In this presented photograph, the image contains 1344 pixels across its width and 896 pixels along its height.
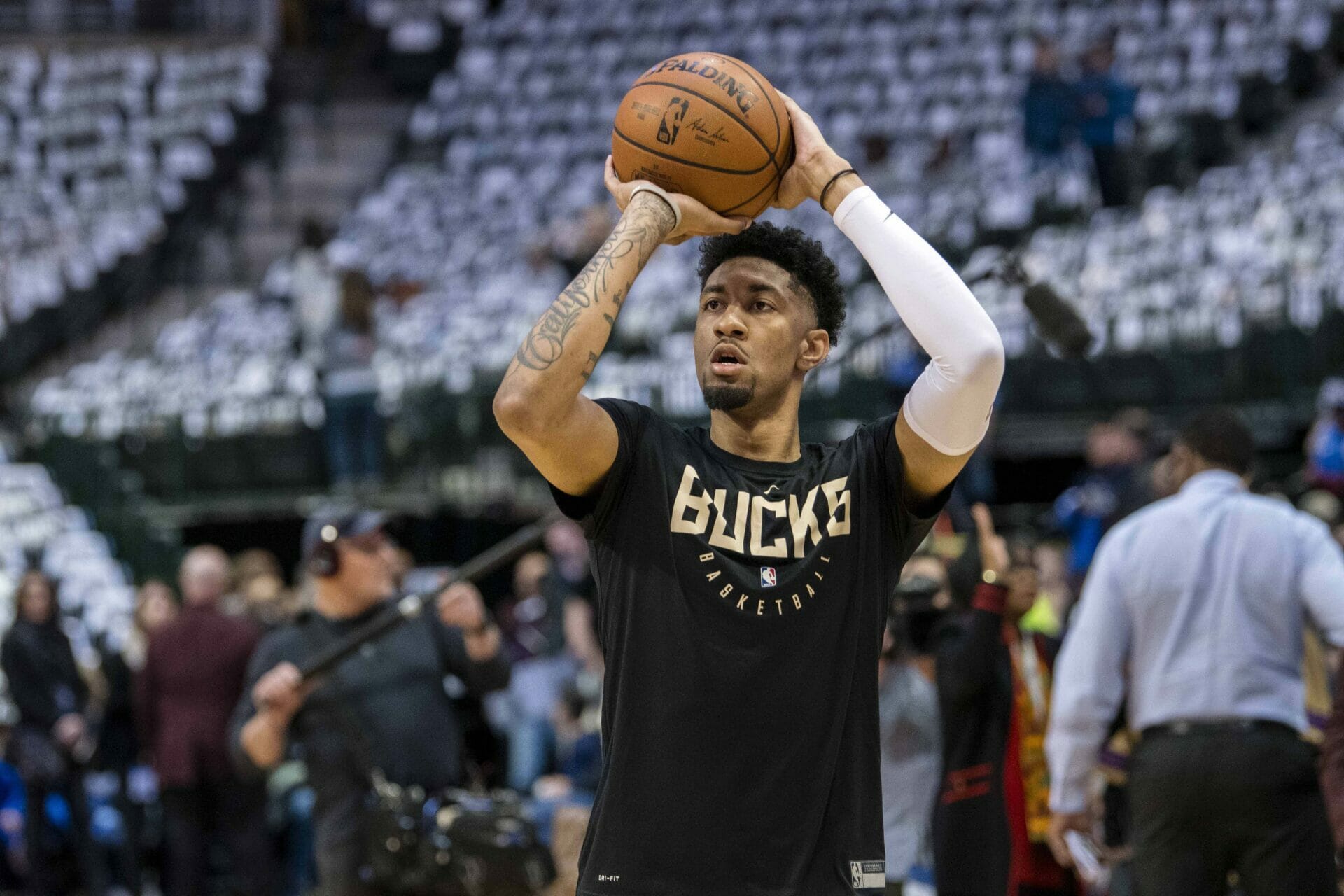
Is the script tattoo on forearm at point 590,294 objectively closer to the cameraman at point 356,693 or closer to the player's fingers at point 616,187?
the player's fingers at point 616,187

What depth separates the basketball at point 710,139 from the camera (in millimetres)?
3242

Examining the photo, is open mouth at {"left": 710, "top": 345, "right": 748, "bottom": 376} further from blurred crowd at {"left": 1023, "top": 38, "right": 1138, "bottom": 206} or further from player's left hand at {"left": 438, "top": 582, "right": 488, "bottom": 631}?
blurred crowd at {"left": 1023, "top": 38, "right": 1138, "bottom": 206}

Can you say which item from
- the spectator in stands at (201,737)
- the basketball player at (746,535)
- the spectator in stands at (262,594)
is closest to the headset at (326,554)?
the basketball player at (746,535)

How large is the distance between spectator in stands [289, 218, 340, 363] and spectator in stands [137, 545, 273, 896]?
4546mm

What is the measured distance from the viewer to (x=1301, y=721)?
491cm

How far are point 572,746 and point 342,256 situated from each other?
33.3 ft

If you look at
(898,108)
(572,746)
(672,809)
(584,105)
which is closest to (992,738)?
(672,809)

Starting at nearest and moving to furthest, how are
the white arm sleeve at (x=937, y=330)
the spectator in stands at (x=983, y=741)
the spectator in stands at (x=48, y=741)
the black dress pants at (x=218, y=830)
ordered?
the white arm sleeve at (x=937, y=330)
the spectator in stands at (x=983, y=741)
the black dress pants at (x=218, y=830)
the spectator in stands at (x=48, y=741)

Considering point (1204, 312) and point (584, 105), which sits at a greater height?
point (584, 105)

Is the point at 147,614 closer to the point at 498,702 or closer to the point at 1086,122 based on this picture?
the point at 498,702

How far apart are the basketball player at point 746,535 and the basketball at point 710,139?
0.17 ft

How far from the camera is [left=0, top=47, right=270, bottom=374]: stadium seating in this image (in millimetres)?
20797

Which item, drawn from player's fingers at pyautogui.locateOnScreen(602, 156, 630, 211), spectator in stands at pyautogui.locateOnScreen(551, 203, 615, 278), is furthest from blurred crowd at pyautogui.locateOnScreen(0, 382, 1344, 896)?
spectator in stands at pyautogui.locateOnScreen(551, 203, 615, 278)

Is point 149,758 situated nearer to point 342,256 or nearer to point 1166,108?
point 342,256
